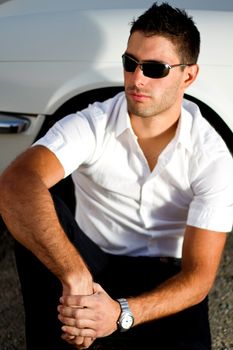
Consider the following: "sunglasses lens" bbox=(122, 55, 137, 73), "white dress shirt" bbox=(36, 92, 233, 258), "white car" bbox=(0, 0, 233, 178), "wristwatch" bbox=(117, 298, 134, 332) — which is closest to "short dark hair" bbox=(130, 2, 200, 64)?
"sunglasses lens" bbox=(122, 55, 137, 73)

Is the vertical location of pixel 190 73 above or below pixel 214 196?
above

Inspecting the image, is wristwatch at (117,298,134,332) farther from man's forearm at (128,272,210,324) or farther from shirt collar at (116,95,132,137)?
shirt collar at (116,95,132,137)

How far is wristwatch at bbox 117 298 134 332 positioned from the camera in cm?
196

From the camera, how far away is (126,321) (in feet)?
6.42

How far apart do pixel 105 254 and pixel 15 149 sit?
0.81m

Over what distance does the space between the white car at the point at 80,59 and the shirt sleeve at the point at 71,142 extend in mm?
575

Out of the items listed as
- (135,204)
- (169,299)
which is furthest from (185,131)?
(169,299)

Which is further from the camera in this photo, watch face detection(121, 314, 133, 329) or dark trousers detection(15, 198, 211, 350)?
dark trousers detection(15, 198, 211, 350)

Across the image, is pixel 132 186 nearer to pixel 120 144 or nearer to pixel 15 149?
pixel 120 144

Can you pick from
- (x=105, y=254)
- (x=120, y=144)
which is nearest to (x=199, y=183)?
(x=120, y=144)

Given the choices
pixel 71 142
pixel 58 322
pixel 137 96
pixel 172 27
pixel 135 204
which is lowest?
pixel 58 322

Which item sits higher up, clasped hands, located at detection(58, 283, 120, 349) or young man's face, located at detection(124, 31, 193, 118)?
young man's face, located at detection(124, 31, 193, 118)

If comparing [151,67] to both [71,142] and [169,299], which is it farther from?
[169,299]

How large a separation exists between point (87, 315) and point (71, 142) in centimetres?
63
